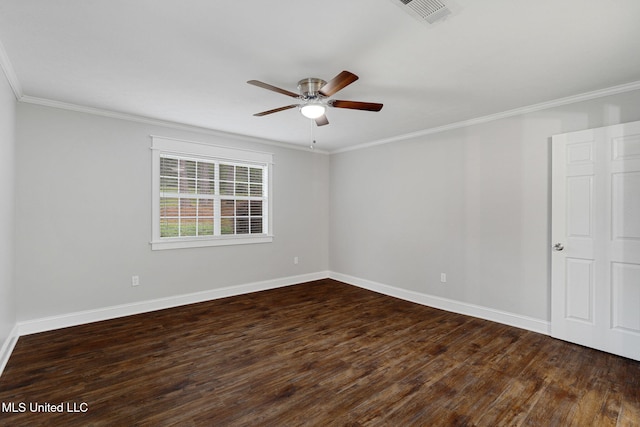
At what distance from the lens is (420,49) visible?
221cm

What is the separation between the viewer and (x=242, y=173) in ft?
16.2

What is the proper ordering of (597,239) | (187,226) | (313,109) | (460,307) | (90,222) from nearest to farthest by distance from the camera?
(313,109), (597,239), (90,222), (460,307), (187,226)

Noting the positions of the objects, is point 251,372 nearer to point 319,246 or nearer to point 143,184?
point 143,184

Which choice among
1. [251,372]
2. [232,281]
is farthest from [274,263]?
[251,372]

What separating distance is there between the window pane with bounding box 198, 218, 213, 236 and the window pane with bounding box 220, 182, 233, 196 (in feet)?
1.52

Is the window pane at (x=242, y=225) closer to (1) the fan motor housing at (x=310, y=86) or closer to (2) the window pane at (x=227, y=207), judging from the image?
(2) the window pane at (x=227, y=207)

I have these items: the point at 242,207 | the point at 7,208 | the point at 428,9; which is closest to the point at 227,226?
the point at 242,207

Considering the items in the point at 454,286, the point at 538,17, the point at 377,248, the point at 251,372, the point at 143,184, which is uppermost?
the point at 538,17

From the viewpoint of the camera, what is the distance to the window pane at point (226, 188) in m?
4.69

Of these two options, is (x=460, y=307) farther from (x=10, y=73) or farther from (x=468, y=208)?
(x=10, y=73)

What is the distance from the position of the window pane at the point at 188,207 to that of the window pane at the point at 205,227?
172 mm

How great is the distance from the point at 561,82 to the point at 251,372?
12.4ft

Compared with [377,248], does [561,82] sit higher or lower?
higher

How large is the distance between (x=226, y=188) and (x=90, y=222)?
179 centimetres
